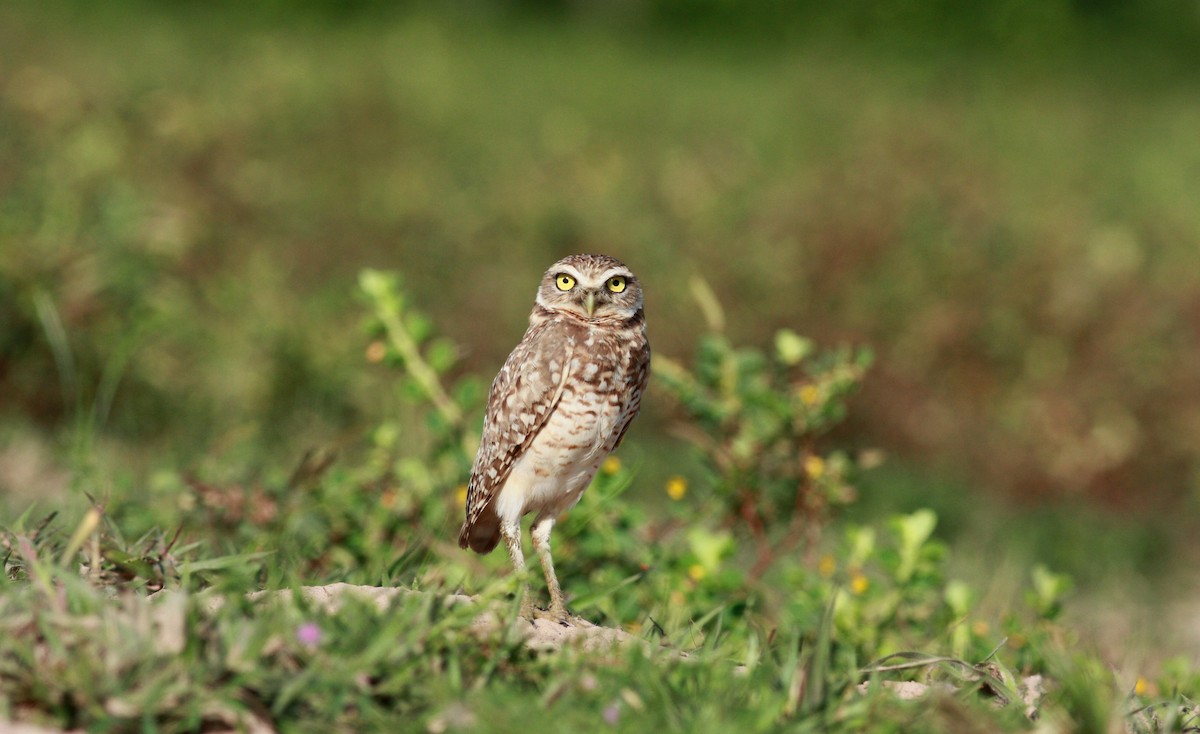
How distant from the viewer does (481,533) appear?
3748mm

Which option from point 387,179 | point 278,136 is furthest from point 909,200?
point 278,136

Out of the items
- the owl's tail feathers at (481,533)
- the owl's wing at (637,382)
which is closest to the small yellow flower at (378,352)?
the owl's tail feathers at (481,533)

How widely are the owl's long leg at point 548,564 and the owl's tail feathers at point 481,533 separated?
0.14m

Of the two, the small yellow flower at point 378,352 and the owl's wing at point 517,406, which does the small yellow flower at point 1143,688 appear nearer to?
the owl's wing at point 517,406

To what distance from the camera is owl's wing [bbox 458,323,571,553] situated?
11.2ft

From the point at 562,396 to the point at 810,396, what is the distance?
144cm

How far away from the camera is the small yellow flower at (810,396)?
453 centimetres

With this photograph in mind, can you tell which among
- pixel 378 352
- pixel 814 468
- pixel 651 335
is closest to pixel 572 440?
pixel 378 352

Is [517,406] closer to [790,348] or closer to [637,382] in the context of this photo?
[637,382]

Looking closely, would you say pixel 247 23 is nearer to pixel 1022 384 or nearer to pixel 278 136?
pixel 278 136

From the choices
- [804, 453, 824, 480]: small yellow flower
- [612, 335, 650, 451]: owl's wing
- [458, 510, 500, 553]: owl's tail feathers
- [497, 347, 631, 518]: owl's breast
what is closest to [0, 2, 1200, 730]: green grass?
[804, 453, 824, 480]: small yellow flower

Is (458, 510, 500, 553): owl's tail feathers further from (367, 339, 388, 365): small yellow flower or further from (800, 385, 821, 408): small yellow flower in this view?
(800, 385, 821, 408): small yellow flower

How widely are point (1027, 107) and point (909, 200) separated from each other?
5993mm

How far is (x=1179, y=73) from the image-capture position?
59.4 feet
